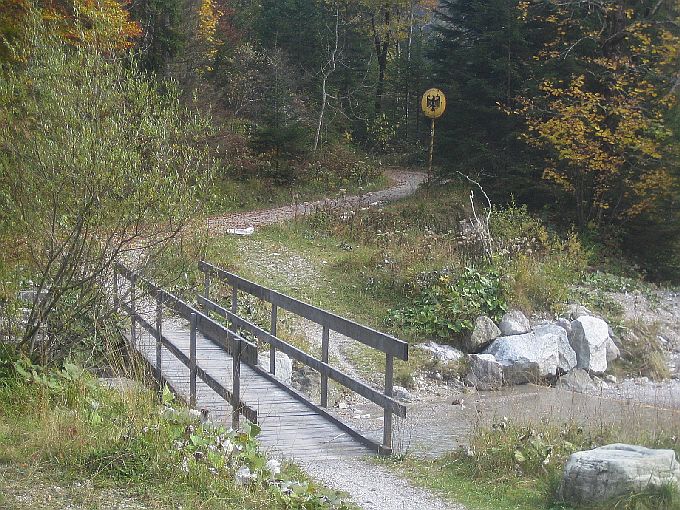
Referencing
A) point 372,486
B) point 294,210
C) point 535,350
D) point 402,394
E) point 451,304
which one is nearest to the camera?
point 372,486

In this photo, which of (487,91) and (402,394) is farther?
(487,91)

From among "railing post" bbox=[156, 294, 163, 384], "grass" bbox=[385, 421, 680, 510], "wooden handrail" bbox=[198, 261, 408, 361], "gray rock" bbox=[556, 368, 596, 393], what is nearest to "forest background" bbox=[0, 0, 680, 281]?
"railing post" bbox=[156, 294, 163, 384]

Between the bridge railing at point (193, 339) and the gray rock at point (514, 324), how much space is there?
23.3 feet

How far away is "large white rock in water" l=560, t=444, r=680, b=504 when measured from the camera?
5473mm

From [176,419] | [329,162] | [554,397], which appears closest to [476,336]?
[554,397]

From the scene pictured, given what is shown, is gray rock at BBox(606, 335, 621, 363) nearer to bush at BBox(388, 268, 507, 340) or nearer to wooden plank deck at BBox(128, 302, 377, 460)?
bush at BBox(388, 268, 507, 340)

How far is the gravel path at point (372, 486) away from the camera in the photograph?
6312mm

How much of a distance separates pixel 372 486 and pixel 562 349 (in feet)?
28.3

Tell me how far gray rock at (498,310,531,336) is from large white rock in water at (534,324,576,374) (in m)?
0.31

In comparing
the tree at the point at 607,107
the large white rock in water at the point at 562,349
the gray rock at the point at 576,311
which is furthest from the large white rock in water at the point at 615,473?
the tree at the point at 607,107

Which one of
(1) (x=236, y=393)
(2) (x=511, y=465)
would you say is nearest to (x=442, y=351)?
(1) (x=236, y=393)

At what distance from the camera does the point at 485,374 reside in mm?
13789

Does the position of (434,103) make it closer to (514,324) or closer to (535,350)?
(514,324)

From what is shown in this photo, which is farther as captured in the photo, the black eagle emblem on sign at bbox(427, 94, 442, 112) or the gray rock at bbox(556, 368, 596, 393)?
the black eagle emblem on sign at bbox(427, 94, 442, 112)
